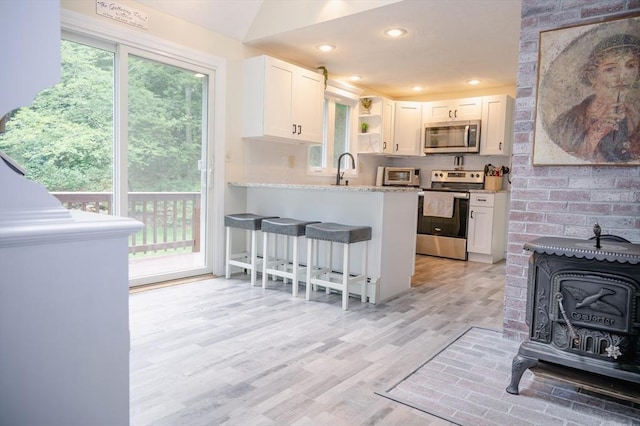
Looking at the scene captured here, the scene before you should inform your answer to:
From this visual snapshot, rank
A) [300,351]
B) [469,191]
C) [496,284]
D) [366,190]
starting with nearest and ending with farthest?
[300,351] < [366,190] < [496,284] < [469,191]

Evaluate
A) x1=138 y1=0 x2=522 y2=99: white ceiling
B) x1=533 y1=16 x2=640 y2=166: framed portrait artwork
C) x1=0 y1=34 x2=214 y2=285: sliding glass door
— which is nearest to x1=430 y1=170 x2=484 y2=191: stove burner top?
x1=138 y1=0 x2=522 y2=99: white ceiling

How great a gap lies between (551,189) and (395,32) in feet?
7.09

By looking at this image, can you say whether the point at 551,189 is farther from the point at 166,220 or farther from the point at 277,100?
the point at 166,220

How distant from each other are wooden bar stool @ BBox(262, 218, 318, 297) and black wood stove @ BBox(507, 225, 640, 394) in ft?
6.29

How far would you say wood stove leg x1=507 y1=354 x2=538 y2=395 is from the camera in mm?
1979

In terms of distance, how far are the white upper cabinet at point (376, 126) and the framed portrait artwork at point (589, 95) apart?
3.57m

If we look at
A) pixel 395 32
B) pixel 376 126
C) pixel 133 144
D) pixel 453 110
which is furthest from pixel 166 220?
pixel 453 110

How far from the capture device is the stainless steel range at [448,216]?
543 cm

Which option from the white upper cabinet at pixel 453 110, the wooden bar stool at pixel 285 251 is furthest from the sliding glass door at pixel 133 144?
the white upper cabinet at pixel 453 110

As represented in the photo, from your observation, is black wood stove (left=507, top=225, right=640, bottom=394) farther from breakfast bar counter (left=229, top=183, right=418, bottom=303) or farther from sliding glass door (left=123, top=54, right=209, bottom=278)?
sliding glass door (left=123, top=54, right=209, bottom=278)

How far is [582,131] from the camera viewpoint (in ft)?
7.80

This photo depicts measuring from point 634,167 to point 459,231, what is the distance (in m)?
3.23

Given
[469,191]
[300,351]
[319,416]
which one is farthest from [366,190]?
[469,191]

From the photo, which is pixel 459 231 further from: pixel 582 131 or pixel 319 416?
pixel 319 416
